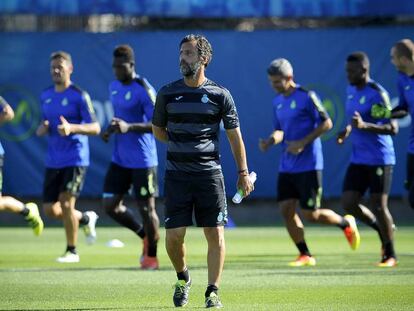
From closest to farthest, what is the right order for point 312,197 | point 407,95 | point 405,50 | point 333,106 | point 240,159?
point 240,159 → point 405,50 → point 407,95 → point 312,197 → point 333,106

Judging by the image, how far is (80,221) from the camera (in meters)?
15.5

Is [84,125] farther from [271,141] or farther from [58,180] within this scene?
[271,141]

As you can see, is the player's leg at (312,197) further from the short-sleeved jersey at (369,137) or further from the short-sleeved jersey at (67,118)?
the short-sleeved jersey at (67,118)

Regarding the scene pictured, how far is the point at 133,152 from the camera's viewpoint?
14234 mm

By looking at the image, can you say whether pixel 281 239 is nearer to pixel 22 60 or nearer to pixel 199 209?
pixel 22 60

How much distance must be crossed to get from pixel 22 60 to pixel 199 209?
14.2 metres

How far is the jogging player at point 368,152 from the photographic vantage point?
559 inches

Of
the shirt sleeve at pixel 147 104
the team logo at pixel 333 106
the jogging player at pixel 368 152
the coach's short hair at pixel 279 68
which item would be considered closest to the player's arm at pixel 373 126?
the jogging player at pixel 368 152

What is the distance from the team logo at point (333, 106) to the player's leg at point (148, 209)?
9.18 metres

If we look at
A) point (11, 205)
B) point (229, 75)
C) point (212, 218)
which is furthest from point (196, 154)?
point (229, 75)

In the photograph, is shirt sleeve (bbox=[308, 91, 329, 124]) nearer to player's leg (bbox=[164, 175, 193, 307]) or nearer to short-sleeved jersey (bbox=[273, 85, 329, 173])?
short-sleeved jersey (bbox=[273, 85, 329, 173])

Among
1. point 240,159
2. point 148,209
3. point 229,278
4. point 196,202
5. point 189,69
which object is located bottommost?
point 229,278

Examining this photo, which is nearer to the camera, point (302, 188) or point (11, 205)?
point (11, 205)

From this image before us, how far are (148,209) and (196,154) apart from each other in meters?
4.26
